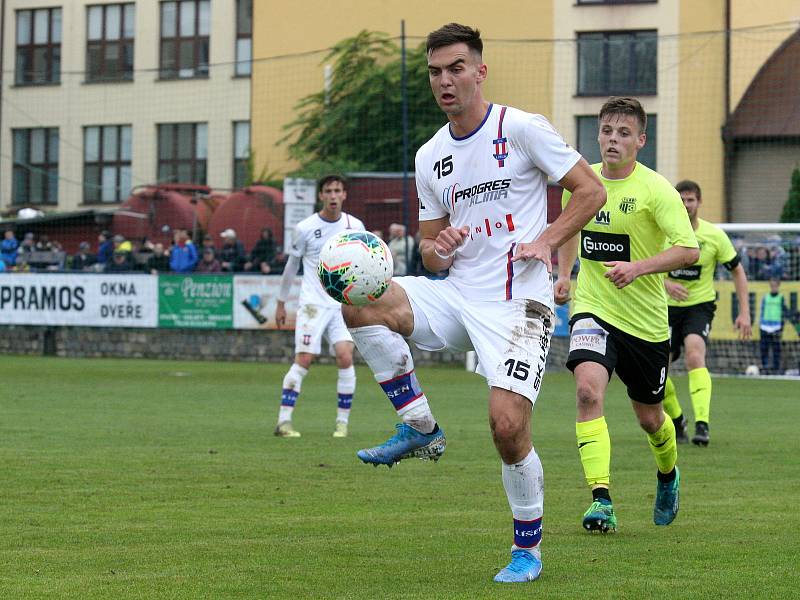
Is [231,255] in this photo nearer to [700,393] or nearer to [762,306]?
[762,306]

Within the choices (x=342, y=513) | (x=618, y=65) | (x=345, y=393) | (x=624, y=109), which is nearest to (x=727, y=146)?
(x=618, y=65)

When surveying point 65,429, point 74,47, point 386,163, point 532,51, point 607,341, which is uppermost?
point 74,47

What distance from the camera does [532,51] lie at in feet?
96.1

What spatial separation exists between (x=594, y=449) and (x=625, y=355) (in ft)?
2.08

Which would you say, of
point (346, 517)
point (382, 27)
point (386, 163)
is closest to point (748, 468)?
point (346, 517)

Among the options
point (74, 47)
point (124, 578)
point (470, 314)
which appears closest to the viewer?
point (124, 578)

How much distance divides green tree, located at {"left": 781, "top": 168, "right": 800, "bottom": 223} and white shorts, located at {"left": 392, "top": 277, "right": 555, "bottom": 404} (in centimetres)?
2532

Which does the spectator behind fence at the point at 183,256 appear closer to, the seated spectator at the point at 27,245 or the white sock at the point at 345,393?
the seated spectator at the point at 27,245

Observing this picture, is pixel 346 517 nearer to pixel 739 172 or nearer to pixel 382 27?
pixel 739 172

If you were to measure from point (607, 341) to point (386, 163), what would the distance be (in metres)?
23.7

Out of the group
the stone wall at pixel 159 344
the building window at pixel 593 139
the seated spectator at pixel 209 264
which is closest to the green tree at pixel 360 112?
the building window at pixel 593 139

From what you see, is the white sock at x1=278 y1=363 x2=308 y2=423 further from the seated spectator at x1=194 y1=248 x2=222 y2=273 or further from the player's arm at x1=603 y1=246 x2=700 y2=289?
the seated spectator at x1=194 y1=248 x2=222 y2=273

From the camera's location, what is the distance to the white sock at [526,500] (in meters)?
6.58

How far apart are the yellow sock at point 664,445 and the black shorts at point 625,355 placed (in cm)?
18
